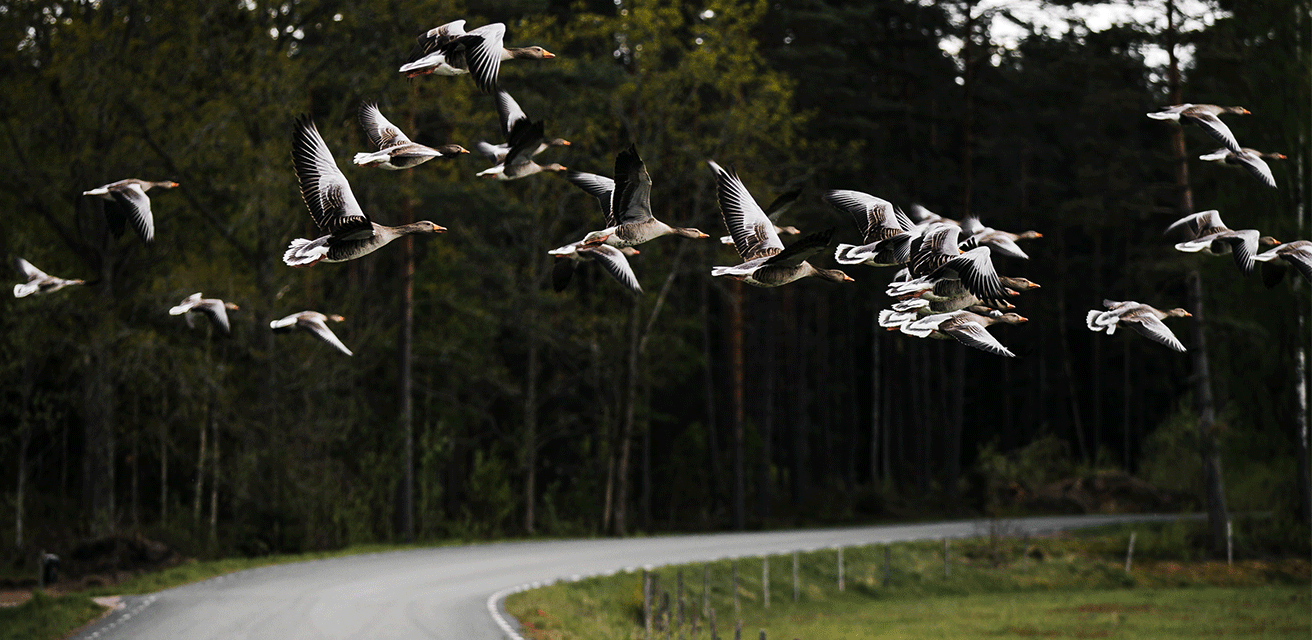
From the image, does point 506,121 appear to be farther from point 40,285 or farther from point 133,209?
point 40,285

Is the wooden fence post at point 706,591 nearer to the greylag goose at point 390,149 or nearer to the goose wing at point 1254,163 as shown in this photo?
the greylag goose at point 390,149

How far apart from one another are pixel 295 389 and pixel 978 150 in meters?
27.3

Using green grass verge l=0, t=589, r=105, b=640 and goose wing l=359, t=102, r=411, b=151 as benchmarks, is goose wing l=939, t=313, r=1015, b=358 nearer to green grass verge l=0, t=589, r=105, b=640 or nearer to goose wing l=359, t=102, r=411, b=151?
goose wing l=359, t=102, r=411, b=151

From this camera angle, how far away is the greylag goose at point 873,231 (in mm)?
7559

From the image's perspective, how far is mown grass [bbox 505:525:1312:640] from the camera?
19422 millimetres

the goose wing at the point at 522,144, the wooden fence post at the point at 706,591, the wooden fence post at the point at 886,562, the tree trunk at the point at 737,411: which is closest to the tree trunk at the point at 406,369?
the wooden fence post at the point at 706,591

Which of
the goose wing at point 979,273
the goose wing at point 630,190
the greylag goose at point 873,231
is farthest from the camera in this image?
the greylag goose at point 873,231

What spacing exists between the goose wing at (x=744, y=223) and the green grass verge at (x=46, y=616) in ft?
37.7

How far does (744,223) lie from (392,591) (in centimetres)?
1281

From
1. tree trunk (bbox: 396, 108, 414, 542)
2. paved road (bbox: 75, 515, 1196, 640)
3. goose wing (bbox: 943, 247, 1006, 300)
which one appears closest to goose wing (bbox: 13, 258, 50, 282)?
paved road (bbox: 75, 515, 1196, 640)

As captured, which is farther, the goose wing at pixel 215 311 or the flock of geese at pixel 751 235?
the goose wing at pixel 215 311

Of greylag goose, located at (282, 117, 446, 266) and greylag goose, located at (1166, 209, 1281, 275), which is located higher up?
greylag goose, located at (282, 117, 446, 266)

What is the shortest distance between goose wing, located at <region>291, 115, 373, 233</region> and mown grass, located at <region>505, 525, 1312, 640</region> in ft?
28.9

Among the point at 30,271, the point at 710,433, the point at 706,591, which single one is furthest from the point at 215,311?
the point at 710,433
